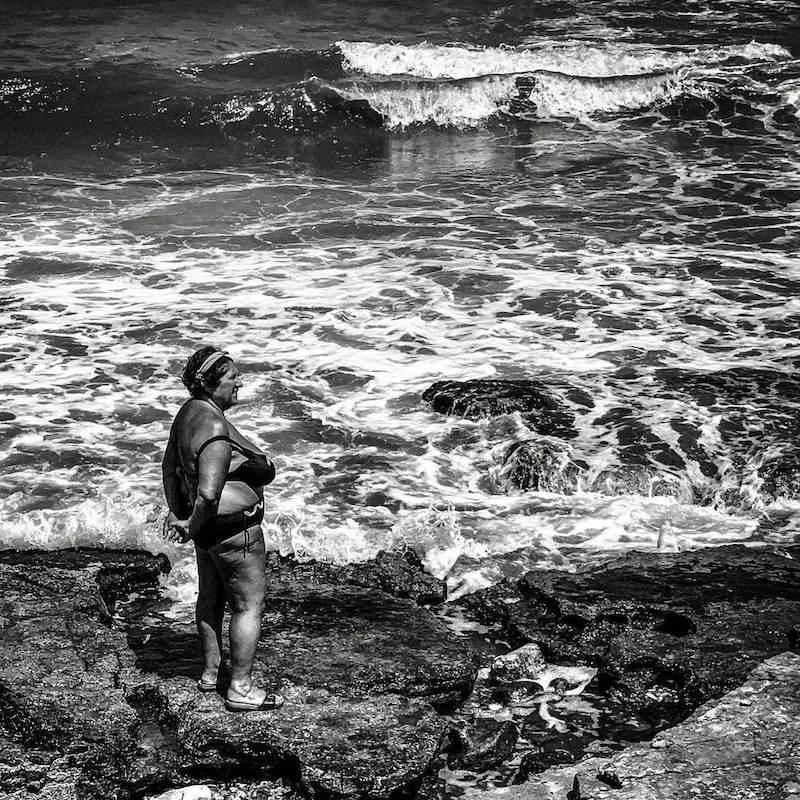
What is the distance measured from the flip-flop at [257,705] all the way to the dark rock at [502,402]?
13.3 feet

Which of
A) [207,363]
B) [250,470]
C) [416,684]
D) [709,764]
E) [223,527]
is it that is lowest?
[416,684]

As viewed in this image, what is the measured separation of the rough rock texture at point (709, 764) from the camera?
4.19 meters

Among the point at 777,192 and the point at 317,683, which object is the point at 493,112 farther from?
the point at 317,683

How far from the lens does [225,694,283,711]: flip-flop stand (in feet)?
15.9

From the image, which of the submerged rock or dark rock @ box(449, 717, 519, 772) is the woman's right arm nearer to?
dark rock @ box(449, 717, 519, 772)

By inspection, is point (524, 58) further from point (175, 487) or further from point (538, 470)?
point (175, 487)

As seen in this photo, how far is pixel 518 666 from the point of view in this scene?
543 centimetres

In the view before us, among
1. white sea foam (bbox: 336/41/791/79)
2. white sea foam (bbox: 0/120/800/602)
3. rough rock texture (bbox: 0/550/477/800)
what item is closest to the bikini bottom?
rough rock texture (bbox: 0/550/477/800)

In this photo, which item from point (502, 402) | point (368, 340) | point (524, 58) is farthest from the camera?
point (524, 58)

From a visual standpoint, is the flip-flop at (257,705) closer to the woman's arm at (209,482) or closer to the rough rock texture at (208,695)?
the rough rock texture at (208,695)

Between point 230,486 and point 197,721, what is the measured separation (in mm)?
1044

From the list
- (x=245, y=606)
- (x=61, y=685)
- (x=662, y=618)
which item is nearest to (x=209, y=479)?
(x=245, y=606)

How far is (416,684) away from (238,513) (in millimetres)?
1230

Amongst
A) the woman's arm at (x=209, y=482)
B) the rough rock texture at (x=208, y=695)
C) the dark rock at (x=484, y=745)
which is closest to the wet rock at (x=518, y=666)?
the rough rock texture at (x=208, y=695)
